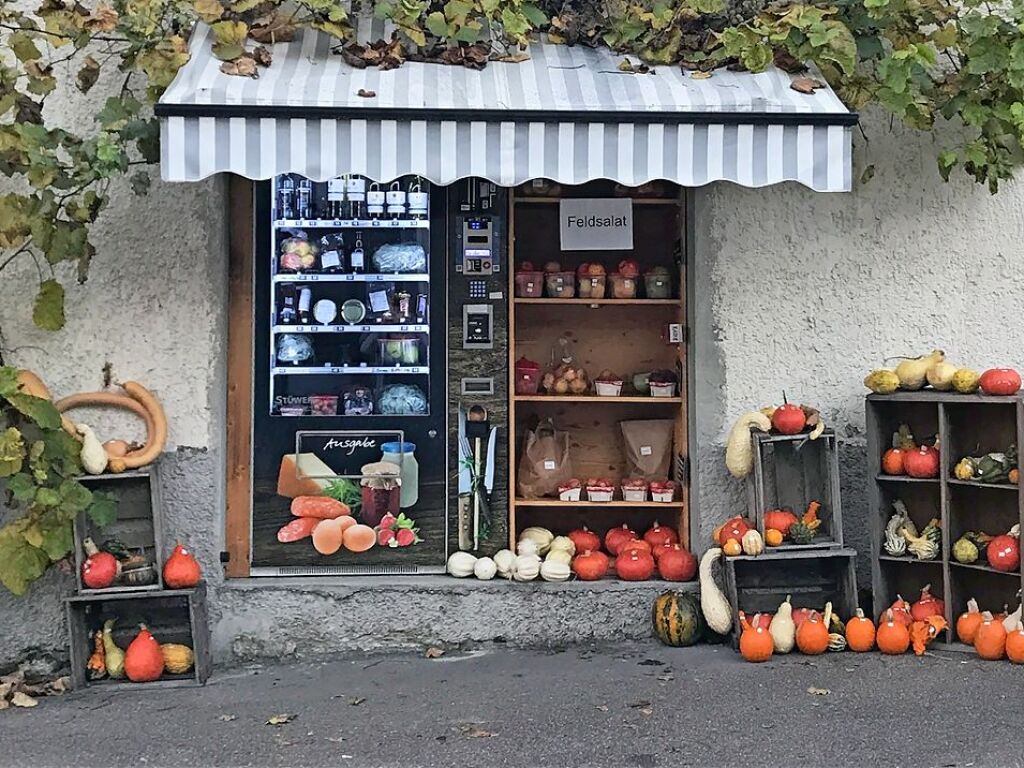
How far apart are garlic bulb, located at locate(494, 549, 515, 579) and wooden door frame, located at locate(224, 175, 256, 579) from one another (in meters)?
1.28

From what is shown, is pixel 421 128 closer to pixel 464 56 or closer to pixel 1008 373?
pixel 464 56

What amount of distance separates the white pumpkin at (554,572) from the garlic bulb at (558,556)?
1.8 inches

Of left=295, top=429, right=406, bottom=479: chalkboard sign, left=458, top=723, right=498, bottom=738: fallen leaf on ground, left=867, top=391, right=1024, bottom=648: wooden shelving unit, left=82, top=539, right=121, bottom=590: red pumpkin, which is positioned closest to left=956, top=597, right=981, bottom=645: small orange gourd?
left=867, top=391, right=1024, bottom=648: wooden shelving unit

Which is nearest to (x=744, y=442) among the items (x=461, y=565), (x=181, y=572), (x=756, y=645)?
(x=756, y=645)

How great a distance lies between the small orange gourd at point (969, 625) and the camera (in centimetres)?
518

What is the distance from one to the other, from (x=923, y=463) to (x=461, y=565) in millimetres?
2339

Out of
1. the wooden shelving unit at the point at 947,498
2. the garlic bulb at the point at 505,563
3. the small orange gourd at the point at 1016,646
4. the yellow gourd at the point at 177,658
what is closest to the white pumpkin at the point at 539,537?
the garlic bulb at the point at 505,563

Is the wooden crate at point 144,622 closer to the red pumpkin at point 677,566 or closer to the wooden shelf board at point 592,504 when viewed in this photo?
the wooden shelf board at point 592,504

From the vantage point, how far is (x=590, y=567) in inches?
222

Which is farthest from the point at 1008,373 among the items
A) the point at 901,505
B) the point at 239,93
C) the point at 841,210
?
the point at 239,93

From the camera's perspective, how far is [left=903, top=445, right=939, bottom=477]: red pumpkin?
5.30m

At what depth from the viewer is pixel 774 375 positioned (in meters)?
5.70

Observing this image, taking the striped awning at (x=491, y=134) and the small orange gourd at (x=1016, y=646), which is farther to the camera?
the small orange gourd at (x=1016, y=646)

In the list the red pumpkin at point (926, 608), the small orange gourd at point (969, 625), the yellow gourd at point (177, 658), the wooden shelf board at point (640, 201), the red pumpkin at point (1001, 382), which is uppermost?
the wooden shelf board at point (640, 201)
